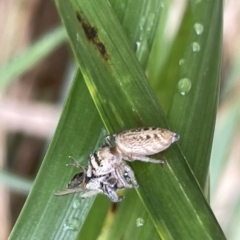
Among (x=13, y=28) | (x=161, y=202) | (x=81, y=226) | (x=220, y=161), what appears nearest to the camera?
(x=161, y=202)

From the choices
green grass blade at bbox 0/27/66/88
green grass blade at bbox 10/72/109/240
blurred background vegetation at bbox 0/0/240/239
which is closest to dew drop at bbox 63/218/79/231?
green grass blade at bbox 10/72/109/240

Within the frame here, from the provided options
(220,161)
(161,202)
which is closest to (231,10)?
(220,161)

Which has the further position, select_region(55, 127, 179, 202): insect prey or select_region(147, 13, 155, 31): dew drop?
select_region(147, 13, 155, 31): dew drop

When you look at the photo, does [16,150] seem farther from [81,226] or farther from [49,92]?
[81,226]

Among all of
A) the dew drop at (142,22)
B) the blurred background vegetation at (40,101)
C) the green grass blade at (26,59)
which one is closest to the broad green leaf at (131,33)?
the dew drop at (142,22)

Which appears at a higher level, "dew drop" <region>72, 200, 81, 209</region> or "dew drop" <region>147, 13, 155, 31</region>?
"dew drop" <region>147, 13, 155, 31</region>

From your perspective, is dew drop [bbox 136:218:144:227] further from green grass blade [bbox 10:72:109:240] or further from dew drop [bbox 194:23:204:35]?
dew drop [bbox 194:23:204:35]

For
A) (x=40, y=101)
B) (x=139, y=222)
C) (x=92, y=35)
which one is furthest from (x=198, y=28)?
(x=40, y=101)

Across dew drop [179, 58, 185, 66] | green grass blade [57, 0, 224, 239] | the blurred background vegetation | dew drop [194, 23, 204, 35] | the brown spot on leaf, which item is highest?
dew drop [194, 23, 204, 35]
